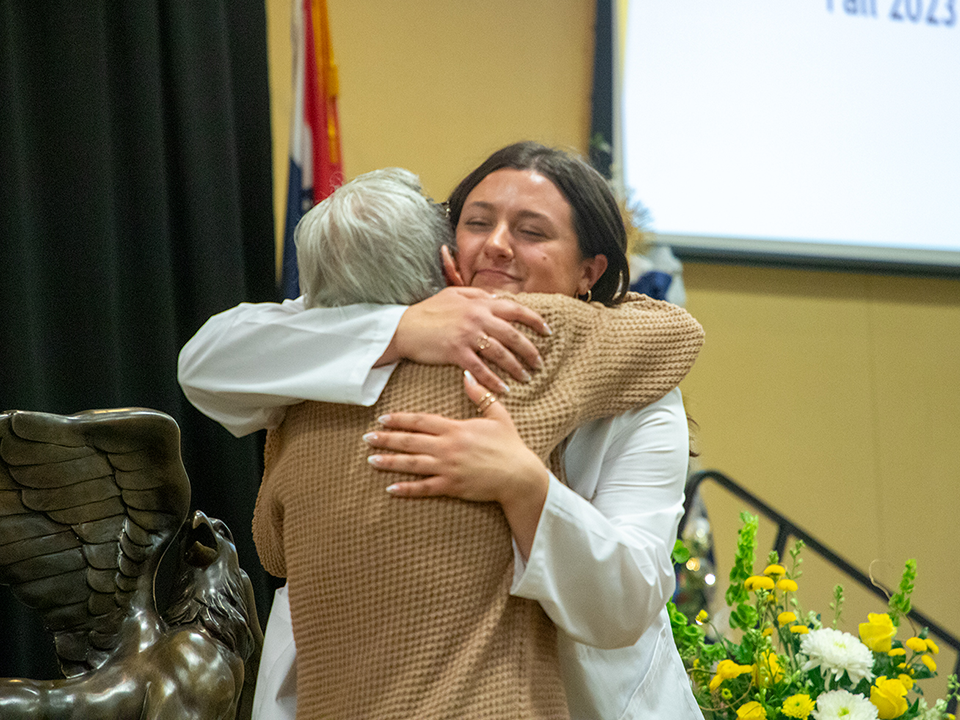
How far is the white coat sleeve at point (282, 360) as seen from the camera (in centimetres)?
118

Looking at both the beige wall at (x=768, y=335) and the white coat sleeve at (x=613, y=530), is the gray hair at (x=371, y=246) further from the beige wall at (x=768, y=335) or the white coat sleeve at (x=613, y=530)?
the beige wall at (x=768, y=335)

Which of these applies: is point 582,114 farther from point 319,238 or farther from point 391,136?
point 319,238

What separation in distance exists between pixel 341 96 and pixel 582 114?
101 centimetres

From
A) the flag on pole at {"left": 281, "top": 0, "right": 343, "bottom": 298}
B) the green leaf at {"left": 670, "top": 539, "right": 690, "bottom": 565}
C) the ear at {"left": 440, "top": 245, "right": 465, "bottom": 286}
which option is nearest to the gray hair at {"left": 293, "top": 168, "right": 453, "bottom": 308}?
the ear at {"left": 440, "top": 245, "right": 465, "bottom": 286}

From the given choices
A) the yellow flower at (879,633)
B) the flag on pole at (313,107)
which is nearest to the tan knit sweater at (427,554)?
the yellow flower at (879,633)

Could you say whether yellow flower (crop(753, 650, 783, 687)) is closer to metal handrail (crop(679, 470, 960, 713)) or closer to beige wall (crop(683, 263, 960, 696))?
metal handrail (crop(679, 470, 960, 713))

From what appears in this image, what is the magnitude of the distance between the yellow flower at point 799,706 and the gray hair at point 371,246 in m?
0.89

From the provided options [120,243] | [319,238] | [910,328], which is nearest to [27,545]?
[319,238]

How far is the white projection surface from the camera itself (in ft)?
13.1

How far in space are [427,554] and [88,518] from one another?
568mm

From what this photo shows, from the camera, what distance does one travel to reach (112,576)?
139 cm

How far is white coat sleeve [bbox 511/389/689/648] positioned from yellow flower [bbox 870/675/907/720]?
0.66 m

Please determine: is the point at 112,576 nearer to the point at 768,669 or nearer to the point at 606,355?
the point at 606,355

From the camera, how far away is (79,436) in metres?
1.36
